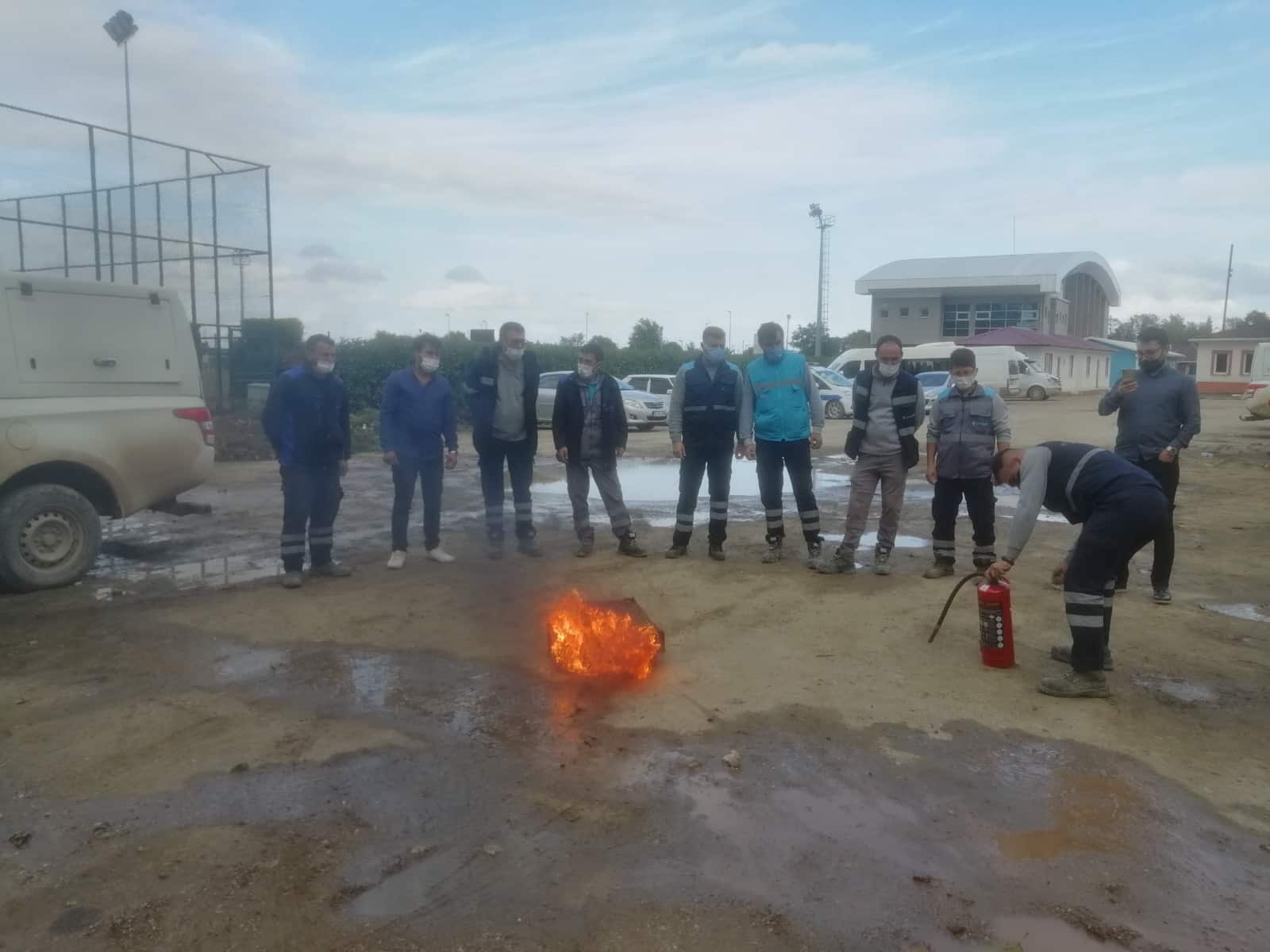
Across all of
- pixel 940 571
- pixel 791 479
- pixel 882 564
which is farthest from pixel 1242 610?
pixel 791 479

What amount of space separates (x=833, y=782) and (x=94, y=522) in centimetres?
631

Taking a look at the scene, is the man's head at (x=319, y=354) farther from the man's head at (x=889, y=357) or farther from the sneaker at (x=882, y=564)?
the sneaker at (x=882, y=564)

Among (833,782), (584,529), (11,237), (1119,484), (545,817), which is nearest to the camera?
(545,817)

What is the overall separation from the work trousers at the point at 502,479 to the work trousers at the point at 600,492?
1.36 ft

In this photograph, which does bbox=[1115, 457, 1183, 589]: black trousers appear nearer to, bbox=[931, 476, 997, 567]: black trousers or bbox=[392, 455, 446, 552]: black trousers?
bbox=[931, 476, 997, 567]: black trousers

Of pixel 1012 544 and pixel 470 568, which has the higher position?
pixel 1012 544

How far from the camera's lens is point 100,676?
529 centimetres

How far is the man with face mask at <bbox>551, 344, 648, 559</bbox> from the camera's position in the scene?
8.16 m

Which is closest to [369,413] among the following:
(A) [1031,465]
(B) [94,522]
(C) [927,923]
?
(B) [94,522]

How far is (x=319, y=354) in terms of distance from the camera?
745 centimetres

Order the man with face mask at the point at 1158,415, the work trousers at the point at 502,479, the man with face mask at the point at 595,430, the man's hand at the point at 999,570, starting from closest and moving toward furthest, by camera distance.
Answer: the man's hand at the point at 999,570 → the man with face mask at the point at 1158,415 → the man with face mask at the point at 595,430 → the work trousers at the point at 502,479

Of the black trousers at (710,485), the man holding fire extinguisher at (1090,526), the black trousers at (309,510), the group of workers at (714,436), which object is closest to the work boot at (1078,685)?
the man holding fire extinguisher at (1090,526)

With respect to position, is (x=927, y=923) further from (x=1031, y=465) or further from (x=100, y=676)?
(x=100, y=676)

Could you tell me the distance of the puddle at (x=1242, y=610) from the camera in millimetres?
6445
